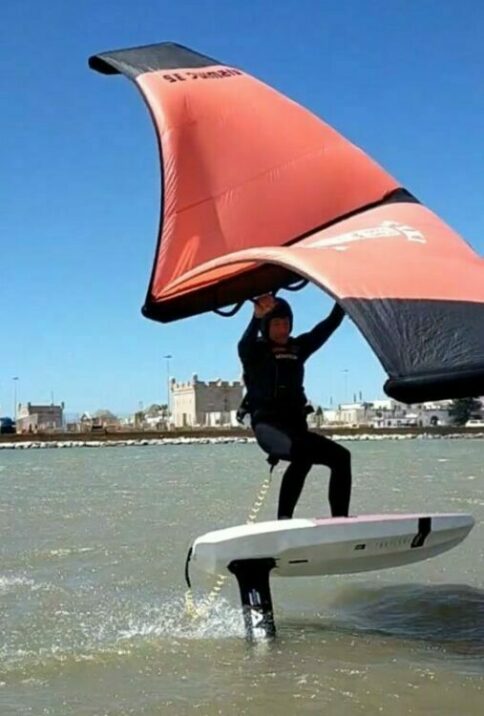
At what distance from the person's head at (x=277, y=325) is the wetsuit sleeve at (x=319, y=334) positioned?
0.14 metres

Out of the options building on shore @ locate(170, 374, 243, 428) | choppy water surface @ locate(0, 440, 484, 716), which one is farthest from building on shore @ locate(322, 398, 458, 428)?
choppy water surface @ locate(0, 440, 484, 716)

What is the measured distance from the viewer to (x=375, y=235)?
6.31 meters

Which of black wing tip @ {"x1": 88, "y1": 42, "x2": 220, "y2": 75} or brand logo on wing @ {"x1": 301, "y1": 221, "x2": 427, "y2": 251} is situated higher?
black wing tip @ {"x1": 88, "y1": 42, "x2": 220, "y2": 75}

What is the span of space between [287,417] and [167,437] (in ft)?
343

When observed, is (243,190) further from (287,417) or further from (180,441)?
(180,441)

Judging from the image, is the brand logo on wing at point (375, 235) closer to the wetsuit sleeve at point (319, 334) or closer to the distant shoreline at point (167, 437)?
the wetsuit sleeve at point (319, 334)

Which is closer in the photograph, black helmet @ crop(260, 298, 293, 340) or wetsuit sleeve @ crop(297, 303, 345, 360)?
black helmet @ crop(260, 298, 293, 340)

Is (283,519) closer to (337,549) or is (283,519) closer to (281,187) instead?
(337,549)

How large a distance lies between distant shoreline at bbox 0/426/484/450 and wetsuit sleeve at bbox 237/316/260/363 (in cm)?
8916

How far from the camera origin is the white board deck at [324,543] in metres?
6.38

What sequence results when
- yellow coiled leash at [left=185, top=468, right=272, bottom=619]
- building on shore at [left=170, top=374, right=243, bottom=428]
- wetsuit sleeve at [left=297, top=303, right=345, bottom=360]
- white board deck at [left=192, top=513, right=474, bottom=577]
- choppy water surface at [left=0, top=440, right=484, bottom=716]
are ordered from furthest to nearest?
building on shore at [left=170, top=374, right=243, bottom=428] → yellow coiled leash at [left=185, top=468, right=272, bottom=619] → wetsuit sleeve at [left=297, top=303, right=345, bottom=360] → white board deck at [left=192, top=513, right=474, bottom=577] → choppy water surface at [left=0, top=440, right=484, bottom=716]

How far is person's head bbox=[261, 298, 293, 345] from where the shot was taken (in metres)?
6.71

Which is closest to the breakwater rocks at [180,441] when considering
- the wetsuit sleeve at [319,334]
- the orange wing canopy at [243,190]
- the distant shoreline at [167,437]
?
the distant shoreline at [167,437]

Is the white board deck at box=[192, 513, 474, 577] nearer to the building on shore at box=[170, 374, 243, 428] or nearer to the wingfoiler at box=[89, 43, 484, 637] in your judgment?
the wingfoiler at box=[89, 43, 484, 637]
